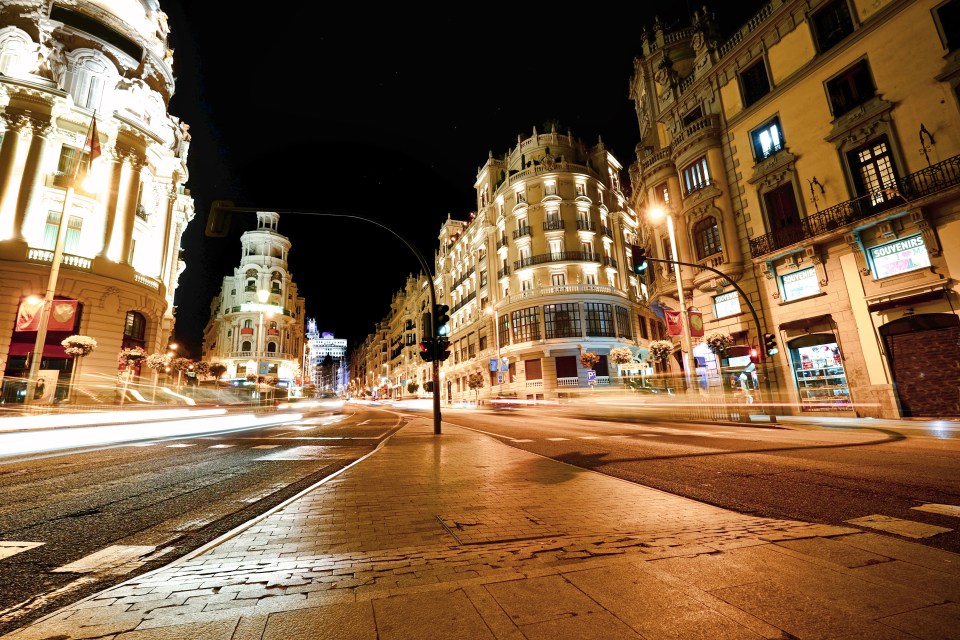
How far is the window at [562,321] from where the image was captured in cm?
3934

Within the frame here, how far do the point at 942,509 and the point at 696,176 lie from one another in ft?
76.0

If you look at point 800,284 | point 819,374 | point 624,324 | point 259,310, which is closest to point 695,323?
point 800,284

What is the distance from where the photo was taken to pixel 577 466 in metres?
6.54

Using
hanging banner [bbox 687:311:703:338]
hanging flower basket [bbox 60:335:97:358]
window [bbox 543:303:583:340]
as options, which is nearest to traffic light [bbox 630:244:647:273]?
hanging banner [bbox 687:311:703:338]

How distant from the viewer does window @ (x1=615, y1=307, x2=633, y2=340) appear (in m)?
40.8

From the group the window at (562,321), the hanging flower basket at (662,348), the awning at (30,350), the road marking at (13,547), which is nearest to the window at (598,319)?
the window at (562,321)

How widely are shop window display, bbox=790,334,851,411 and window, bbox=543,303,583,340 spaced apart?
69.6ft

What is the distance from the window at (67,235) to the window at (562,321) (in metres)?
35.6

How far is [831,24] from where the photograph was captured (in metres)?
18.0

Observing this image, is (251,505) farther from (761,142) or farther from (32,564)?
(761,142)

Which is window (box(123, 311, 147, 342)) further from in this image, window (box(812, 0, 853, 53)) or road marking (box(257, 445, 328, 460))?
window (box(812, 0, 853, 53))

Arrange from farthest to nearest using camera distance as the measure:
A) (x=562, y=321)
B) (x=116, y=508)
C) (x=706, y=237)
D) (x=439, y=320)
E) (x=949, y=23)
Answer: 1. (x=562, y=321)
2. (x=706, y=237)
3. (x=949, y=23)
4. (x=439, y=320)
5. (x=116, y=508)

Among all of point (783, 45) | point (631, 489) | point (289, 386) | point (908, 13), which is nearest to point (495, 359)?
point (783, 45)

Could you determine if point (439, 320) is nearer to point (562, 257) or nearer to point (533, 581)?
point (533, 581)
